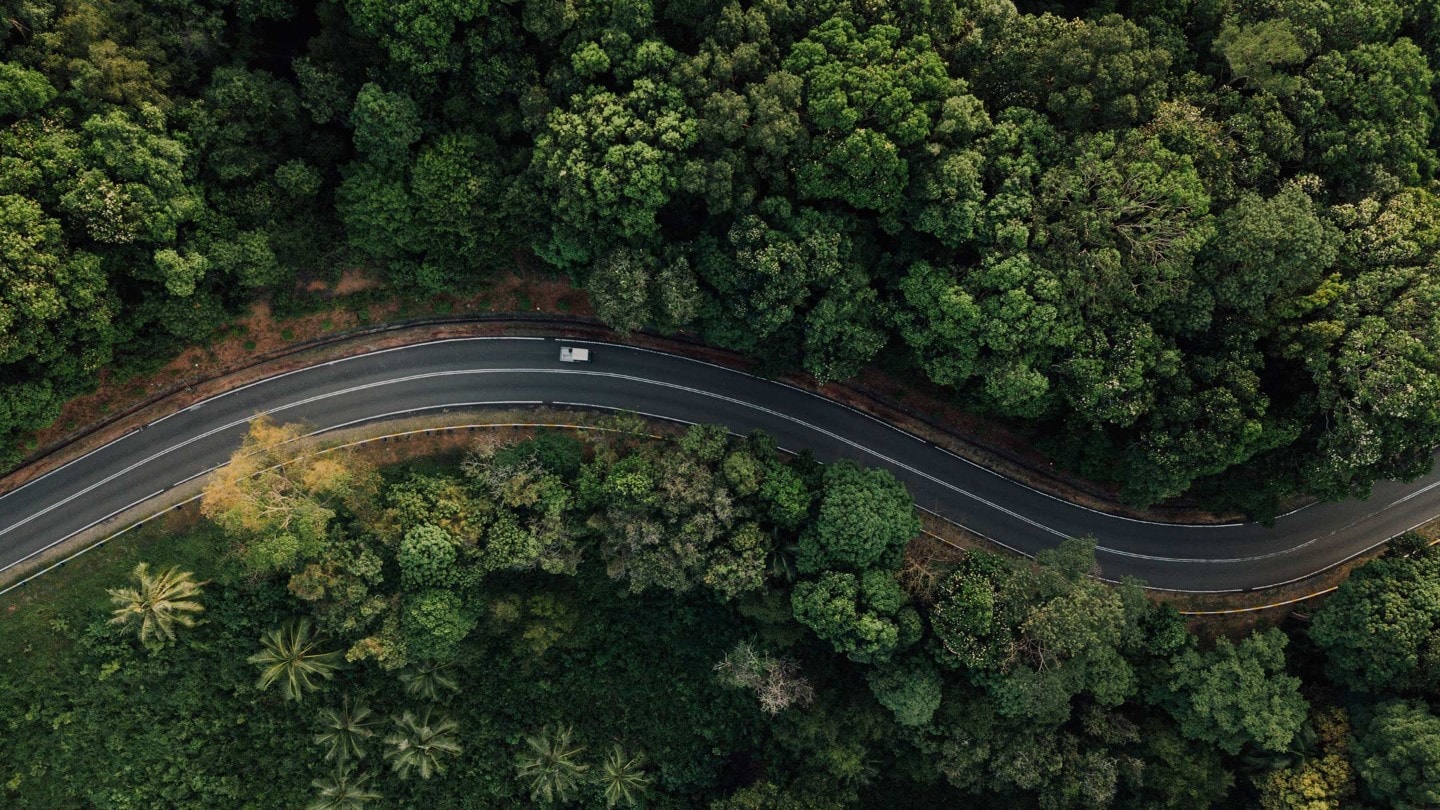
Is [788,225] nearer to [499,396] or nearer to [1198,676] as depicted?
[499,396]

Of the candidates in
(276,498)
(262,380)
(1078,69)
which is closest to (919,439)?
(1078,69)

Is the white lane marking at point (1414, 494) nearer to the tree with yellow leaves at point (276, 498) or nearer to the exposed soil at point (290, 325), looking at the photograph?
the exposed soil at point (290, 325)

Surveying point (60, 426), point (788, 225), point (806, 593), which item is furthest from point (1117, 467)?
point (60, 426)

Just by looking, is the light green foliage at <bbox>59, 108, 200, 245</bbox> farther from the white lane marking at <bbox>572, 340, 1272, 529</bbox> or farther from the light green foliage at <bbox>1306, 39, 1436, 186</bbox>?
the light green foliage at <bbox>1306, 39, 1436, 186</bbox>

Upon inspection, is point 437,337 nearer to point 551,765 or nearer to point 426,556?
point 426,556

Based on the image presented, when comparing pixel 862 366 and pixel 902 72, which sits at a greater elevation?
pixel 902 72

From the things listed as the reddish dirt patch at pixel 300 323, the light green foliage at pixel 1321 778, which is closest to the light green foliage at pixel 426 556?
→ the reddish dirt patch at pixel 300 323

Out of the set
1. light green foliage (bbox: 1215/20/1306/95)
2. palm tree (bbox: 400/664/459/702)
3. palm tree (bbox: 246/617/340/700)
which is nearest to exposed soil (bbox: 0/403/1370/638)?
palm tree (bbox: 246/617/340/700)
